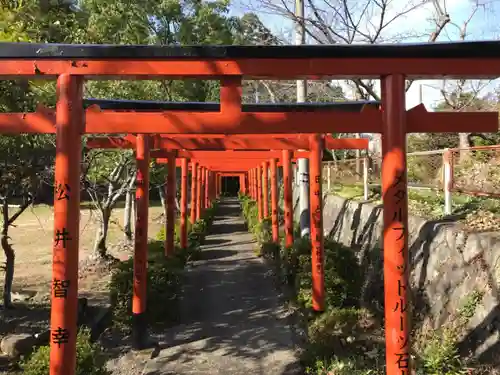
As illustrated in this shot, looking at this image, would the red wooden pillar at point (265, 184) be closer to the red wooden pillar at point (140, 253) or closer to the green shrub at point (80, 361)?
the red wooden pillar at point (140, 253)

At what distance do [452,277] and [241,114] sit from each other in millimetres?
3716

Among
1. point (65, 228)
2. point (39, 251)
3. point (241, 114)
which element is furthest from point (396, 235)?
point (39, 251)

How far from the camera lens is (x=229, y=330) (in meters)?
6.62

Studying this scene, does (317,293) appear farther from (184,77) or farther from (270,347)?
(184,77)

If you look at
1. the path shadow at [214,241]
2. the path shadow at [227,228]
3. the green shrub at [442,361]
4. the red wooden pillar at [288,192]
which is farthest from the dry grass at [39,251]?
the green shrub at [442,361]

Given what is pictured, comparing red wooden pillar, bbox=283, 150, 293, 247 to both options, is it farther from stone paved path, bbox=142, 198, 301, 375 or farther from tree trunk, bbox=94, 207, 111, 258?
tree trunk, bbox=94, 207, 111, 258

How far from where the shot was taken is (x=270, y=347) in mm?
5875

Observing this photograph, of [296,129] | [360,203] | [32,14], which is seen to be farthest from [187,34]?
[296,129]

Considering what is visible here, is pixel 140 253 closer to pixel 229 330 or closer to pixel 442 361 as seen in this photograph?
pixel 229 330

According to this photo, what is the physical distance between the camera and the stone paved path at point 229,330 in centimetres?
532

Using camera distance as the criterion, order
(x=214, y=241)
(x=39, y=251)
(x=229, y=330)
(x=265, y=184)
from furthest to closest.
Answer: (x=214, y=241), (x=265, y=184), (x=39, y=251), (x=229, y=330)

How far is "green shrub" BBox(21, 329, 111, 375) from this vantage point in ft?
12.5

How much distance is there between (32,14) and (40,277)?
768 centimetres

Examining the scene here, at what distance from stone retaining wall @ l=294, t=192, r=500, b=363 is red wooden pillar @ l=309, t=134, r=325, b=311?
115cm
